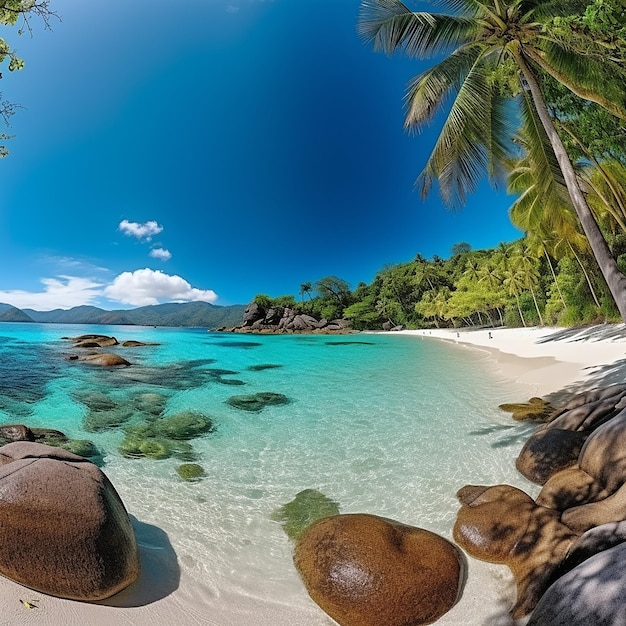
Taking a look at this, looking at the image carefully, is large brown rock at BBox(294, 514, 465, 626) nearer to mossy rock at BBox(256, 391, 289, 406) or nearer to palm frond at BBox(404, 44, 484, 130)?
mossy rock at BBox(256, 391, 289, 406)

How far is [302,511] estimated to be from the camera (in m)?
4.58

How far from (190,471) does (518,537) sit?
16.0 ft

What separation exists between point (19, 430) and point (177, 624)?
6496 millimetres

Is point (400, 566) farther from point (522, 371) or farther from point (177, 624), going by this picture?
point (522, 371)

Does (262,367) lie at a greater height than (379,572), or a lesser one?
greater

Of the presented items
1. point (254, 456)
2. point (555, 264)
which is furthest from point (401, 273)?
point (254, 456)

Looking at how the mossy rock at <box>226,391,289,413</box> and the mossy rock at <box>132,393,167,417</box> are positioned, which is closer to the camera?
the mossy rock at <box>132,393,167,417</box>

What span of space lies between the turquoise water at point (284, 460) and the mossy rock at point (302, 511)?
125 mm

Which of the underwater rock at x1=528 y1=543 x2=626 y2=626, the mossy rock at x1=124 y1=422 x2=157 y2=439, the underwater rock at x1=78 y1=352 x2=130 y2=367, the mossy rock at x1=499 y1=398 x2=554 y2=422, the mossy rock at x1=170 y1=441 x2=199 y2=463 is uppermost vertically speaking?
the underwater rock at x1=78 y1=352 x2=130 y2=367

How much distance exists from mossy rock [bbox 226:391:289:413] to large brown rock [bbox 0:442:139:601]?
6855 millimetres

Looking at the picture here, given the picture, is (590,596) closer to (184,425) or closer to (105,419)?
(184,425)

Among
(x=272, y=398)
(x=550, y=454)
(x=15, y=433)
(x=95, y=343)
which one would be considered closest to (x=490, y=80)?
(x=550, y=454)

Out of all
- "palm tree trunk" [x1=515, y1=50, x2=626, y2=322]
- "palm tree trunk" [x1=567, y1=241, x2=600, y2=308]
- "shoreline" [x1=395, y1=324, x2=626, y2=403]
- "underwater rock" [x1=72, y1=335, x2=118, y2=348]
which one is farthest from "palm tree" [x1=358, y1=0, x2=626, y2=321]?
"underwater rock" [x1=72, y1=335, x2=118, y2=348]

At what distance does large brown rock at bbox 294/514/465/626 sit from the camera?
278cm
